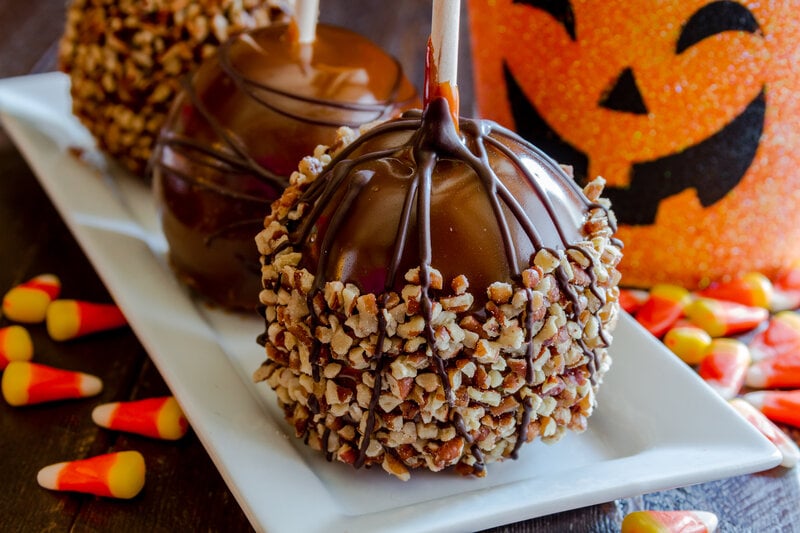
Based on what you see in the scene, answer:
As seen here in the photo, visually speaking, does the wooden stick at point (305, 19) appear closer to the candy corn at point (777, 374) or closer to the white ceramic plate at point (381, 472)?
the white ceramic plate at point (381, 472)

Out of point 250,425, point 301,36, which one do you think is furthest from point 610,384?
point 301,36

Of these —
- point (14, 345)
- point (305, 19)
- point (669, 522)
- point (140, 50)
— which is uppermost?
point (305, 19)

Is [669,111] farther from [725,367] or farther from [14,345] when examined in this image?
[14,345]

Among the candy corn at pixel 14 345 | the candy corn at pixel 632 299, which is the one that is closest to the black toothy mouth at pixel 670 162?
the candy corn at pixel 632 299

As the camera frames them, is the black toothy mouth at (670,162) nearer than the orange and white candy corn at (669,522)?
No

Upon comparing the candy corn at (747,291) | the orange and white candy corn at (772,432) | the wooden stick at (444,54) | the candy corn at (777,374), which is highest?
the wooden stick at (444,54)

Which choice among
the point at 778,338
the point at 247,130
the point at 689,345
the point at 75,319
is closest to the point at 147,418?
the point at 75,319
